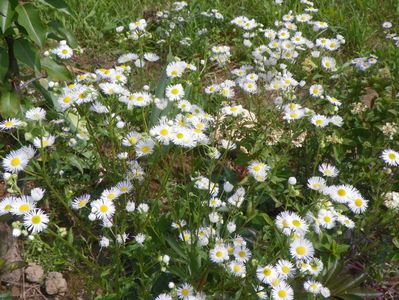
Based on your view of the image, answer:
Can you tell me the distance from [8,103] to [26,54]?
0.31 metres

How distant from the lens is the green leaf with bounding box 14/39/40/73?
2.58 meters

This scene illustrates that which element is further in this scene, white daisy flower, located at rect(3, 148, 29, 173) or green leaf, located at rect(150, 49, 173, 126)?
green leaf, located at rect(150, 49, 173, 126)

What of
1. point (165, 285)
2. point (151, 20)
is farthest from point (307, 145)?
point (151, 20)

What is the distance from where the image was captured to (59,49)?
8.87 feet

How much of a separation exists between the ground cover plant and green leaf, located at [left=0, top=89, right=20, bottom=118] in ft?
0.05

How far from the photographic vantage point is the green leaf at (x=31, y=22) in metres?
2.48

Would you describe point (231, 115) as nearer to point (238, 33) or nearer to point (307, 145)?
point (307, 145)

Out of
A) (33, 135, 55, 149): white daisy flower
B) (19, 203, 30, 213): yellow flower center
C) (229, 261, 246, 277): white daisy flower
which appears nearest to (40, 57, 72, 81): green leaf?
(33, 135, 55, 149): white daisy flower

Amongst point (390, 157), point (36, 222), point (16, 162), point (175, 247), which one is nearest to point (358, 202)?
point (390, 157)

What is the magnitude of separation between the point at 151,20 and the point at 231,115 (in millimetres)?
2109

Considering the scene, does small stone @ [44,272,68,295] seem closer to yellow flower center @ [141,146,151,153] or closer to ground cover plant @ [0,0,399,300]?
ground cover plant @ [0,0,399,300]

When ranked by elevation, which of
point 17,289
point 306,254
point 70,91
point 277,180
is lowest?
point 17,289

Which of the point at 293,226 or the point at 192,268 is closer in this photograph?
the point at 293,226

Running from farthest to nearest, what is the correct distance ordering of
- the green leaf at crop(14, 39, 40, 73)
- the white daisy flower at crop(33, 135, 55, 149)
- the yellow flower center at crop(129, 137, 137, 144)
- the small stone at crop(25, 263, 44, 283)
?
the green leaf at crop(14, 39, 40, 73), the small stone at crop(25, 263, 44, 283), the yellow flower center at crop(129, 137, 137, 144), the white daisy flower at crop(33, 135, 55, 149)
